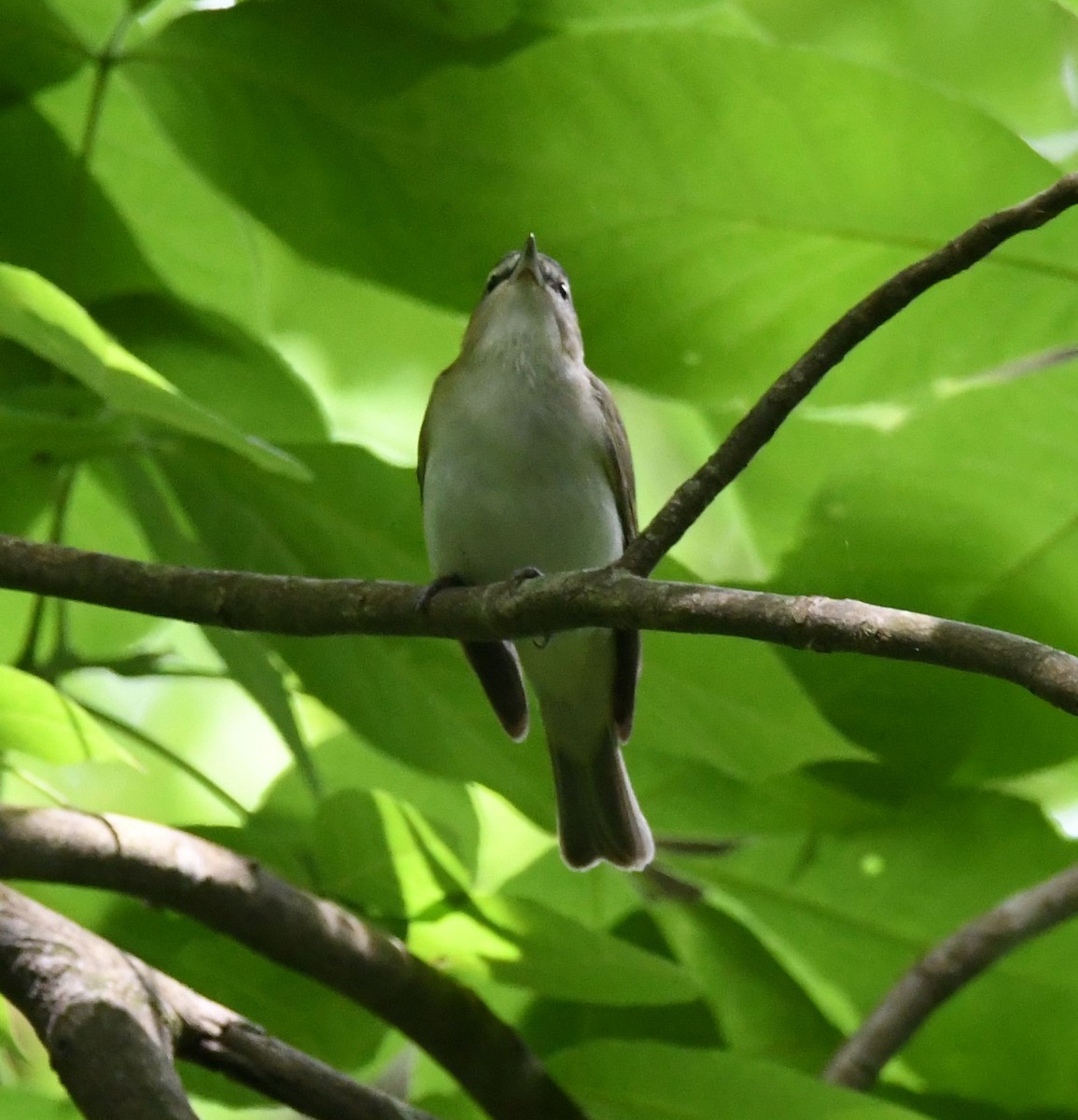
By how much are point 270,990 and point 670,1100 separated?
63 cm

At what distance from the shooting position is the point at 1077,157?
2.53 metres

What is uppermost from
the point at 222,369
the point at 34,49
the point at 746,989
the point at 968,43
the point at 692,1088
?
the point at 968,43

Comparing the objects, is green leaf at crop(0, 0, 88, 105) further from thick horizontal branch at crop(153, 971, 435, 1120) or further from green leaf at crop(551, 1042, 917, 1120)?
green leaf at crop(551, 1042, 917, 1120)

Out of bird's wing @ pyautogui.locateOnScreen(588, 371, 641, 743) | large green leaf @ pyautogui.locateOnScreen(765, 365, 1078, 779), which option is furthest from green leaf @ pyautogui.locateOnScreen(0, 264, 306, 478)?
bird's wing @ pyautogui.locateOnScreen(588, 371, 641, 743)

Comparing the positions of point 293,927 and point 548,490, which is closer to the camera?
point 293,927

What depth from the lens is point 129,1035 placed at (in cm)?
169

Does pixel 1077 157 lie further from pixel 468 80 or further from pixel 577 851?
pixel 577 851

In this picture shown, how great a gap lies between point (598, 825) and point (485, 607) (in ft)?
3.07

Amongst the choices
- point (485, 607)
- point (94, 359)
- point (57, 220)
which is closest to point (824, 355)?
point (485, 607)

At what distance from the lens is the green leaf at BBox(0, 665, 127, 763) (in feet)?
6.01

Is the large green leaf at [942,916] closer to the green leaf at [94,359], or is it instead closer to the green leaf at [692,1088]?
the green leaf at [692,1088]

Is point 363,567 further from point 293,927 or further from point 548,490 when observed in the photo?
point 548,490

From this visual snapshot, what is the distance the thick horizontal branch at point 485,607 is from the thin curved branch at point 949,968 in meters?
1.08

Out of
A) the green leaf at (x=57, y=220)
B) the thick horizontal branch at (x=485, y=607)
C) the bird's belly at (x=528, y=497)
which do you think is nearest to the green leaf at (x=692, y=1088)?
the thick horizontal branch at (x=485, y=607)
